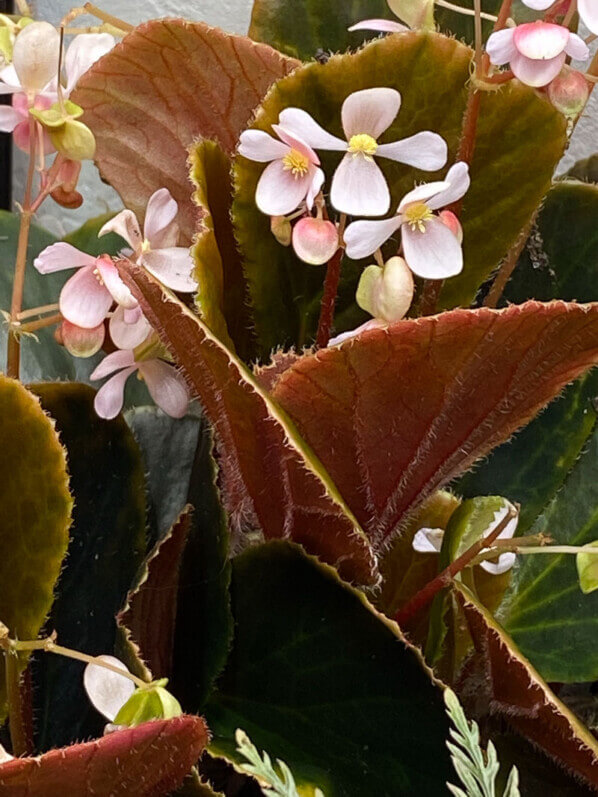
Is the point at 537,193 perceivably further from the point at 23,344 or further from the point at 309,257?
the point at 23,344

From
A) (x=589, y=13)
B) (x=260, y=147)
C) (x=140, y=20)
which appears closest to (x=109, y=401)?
(x=260, y=147)

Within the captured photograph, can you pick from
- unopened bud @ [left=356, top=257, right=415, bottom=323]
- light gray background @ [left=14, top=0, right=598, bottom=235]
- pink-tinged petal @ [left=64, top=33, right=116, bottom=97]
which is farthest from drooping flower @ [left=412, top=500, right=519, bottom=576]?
light gray background @ [left=14, top=0, right=598, bottom=235]

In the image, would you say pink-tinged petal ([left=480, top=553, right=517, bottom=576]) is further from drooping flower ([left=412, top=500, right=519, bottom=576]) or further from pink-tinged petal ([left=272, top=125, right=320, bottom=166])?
pink-tinged petal ([left=272, top=125, right=320, bottom=166])

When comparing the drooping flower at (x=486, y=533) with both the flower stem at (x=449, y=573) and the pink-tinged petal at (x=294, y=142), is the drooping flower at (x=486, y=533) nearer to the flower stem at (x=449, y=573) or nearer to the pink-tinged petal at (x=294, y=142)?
the flower stem at (x=449, y=573)

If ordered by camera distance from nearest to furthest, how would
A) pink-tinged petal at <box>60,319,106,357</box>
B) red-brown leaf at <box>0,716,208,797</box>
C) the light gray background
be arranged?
red-brown leaf at <box>0,716,208,797</box>
pink-tinged petal at <box>60,319,106,357</box>
the light gray background

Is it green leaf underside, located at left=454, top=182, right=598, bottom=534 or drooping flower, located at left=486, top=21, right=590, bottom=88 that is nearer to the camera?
drooping flower, located at left=486, top=21, right=590, bottom=88

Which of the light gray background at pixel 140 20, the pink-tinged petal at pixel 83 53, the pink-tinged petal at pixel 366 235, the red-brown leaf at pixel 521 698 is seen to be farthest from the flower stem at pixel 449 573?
the light gray background at pixel 140 20

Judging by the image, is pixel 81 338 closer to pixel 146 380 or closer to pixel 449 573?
pixel 146 380

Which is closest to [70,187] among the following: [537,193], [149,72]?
[149,72]
